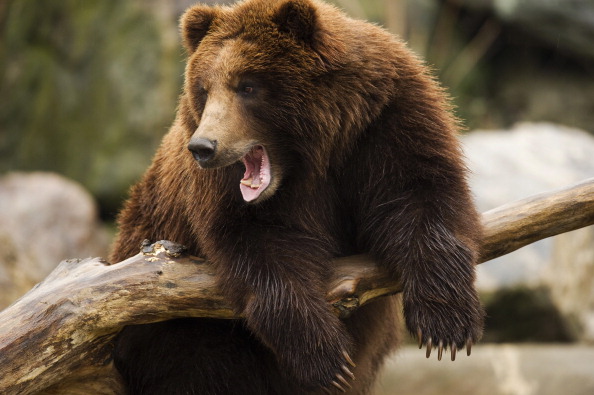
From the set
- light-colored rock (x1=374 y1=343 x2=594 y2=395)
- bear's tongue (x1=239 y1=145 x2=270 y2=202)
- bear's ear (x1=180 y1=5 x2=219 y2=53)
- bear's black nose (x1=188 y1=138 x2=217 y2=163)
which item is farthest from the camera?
light-colored rock (x1=374 y1=343 x2=594 y2=395)

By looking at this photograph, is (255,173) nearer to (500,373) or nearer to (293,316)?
(293,316)

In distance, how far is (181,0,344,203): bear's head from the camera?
4.24 meters

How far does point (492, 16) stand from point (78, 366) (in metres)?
11.4

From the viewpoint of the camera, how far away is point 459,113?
1420cm

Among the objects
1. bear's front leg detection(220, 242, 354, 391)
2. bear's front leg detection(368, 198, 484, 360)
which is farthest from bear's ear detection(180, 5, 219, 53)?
bear's front leg detection(368, 198, 484, 360)

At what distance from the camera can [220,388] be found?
187 inches

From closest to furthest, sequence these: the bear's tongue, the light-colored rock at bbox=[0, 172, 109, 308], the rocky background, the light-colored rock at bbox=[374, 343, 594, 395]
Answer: the bear's tongue → the light-colored rock at bbox=[374, 343, 594, 395] → the rocky background → the light-colored rock at bbox=[0, 172, 109, 308]

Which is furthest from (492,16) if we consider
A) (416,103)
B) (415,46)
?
(416,103)

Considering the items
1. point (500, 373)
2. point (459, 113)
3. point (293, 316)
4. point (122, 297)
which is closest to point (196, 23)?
point (122, 297)

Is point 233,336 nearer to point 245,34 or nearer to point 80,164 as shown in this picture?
point 245,34

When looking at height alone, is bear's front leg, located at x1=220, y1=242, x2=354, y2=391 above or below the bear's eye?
below

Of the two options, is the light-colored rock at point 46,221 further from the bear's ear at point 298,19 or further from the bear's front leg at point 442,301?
the bear's front leg at point 442,301

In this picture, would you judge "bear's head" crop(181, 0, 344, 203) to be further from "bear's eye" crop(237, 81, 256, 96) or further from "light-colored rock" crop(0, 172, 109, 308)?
"light-colored rock" crop(0, 172, 109, 308)

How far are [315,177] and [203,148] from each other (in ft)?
2.39
